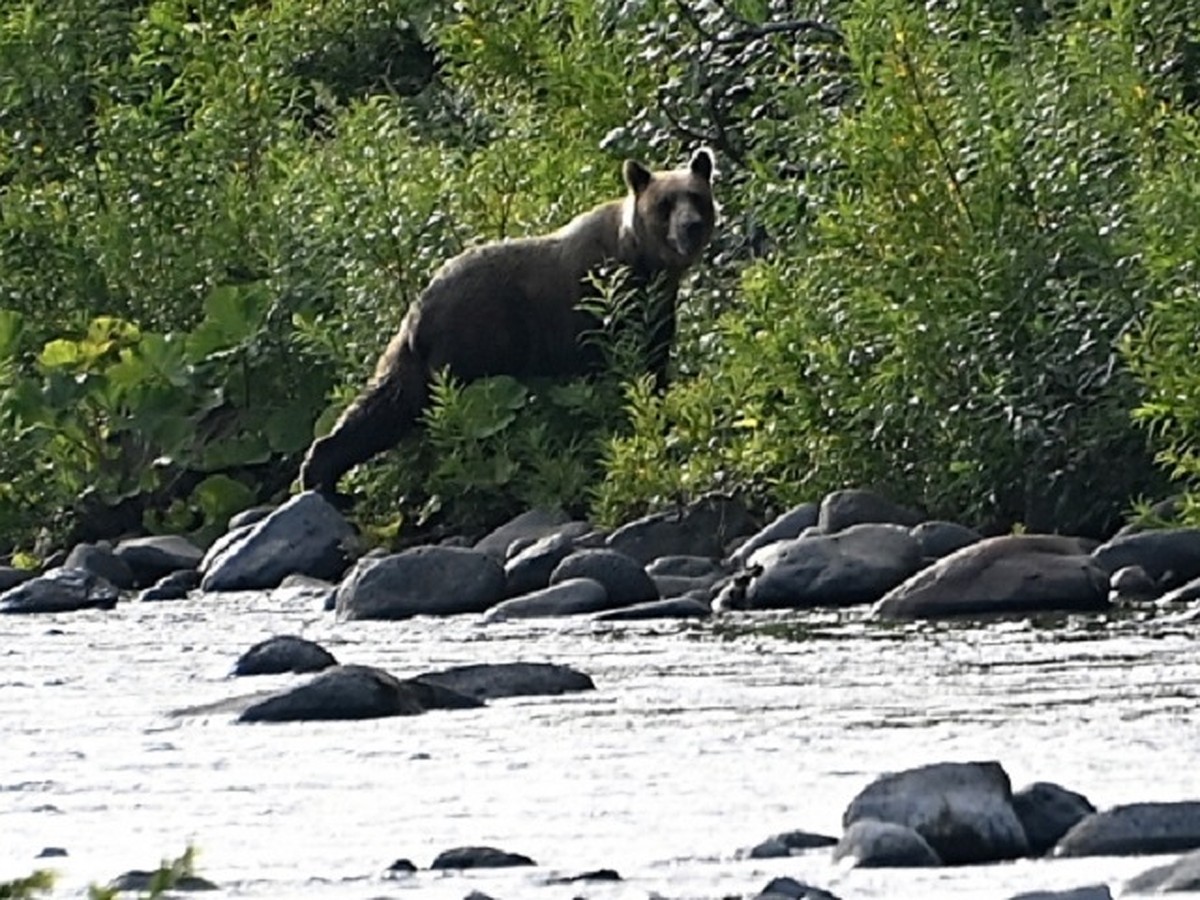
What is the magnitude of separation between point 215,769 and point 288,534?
592 centimetres

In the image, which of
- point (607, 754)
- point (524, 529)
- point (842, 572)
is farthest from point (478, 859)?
point (524, 529)

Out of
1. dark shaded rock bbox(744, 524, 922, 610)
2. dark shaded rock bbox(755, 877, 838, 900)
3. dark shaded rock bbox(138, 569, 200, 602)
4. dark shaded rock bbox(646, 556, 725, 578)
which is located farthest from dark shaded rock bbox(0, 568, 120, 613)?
dark shaded rock bbox(755, 877, 838, 900)

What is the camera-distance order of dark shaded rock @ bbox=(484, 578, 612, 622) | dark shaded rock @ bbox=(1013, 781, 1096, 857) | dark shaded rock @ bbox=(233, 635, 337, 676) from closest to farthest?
1. dark shaded rock @ bbox=(1013, 781, 1096, 857)
2. dark shaded rock @ bbox=(233, 635, 337, 676)
3. dark shaded rock @ bbox=(484, 578, 612, 622)

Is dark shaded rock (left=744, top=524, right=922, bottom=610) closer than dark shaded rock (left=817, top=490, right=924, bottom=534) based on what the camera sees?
Yes

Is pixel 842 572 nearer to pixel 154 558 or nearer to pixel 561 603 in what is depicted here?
pixel 561 603

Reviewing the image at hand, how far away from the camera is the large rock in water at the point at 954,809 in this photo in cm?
498

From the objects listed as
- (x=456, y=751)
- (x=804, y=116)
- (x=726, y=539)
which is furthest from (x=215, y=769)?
(x=804, y=116)

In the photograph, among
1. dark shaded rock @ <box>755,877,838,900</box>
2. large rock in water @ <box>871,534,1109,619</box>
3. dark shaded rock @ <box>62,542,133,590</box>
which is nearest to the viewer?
dark shaded rock @ <box>755,877,838,900</box>

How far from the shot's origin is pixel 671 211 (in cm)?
1308

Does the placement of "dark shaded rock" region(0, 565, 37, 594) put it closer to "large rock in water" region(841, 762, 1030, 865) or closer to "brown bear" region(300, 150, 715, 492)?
"brown bear" region(300, 150, 715, 492)

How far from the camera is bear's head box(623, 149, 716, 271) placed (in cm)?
1310

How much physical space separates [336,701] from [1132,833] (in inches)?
104

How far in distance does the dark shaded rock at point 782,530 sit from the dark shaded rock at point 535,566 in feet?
→ 1.79

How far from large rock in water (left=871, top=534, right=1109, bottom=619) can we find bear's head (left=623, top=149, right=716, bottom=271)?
13.2 ft
